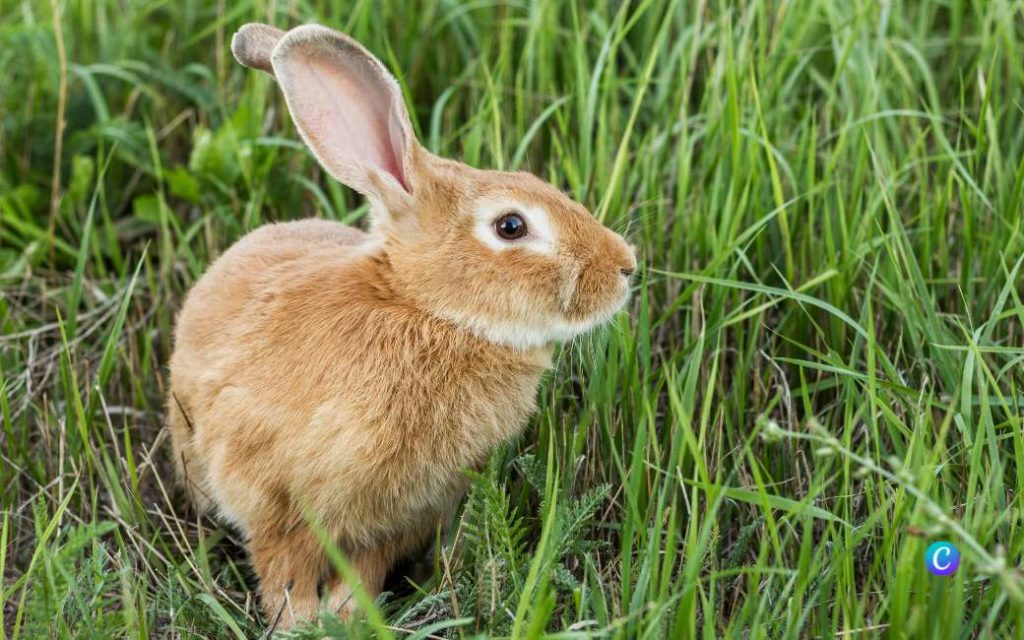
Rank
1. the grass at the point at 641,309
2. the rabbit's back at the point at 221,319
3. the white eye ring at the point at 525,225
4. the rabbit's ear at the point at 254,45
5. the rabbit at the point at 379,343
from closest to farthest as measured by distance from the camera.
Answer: the grass at the point at 641,309, the rabbit at the point at 379,343, the white eye ring at the point at 525,225, the rabbit's back at the point at 221,319, the rabbit's ear at the point at 254,45

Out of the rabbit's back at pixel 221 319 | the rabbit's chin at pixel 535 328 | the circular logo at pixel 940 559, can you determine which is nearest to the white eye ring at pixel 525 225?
→ the rabbit's chin at pixel 535 328

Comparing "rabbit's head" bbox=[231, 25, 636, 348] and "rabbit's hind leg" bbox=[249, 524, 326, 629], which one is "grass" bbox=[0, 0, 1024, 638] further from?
"rabbit's head" bbox=[231, 25, 636, 348]

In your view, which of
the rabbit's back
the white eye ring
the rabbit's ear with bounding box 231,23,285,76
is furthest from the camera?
the rabbit's ear with bounding box 231,23,285,76

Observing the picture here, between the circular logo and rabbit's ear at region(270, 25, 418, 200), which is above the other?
rabbit's ear at region(270, 25, 418, 200)

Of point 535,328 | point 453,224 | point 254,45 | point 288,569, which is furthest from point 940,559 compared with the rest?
point 254,45

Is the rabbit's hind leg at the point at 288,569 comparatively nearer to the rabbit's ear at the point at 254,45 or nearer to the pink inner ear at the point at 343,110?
the pink inner ear at the point at 343,110

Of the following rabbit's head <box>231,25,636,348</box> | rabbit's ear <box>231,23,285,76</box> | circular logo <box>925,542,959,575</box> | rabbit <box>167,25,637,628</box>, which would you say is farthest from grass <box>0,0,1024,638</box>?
rabbit's ear <box>231,23,285,76</box>
